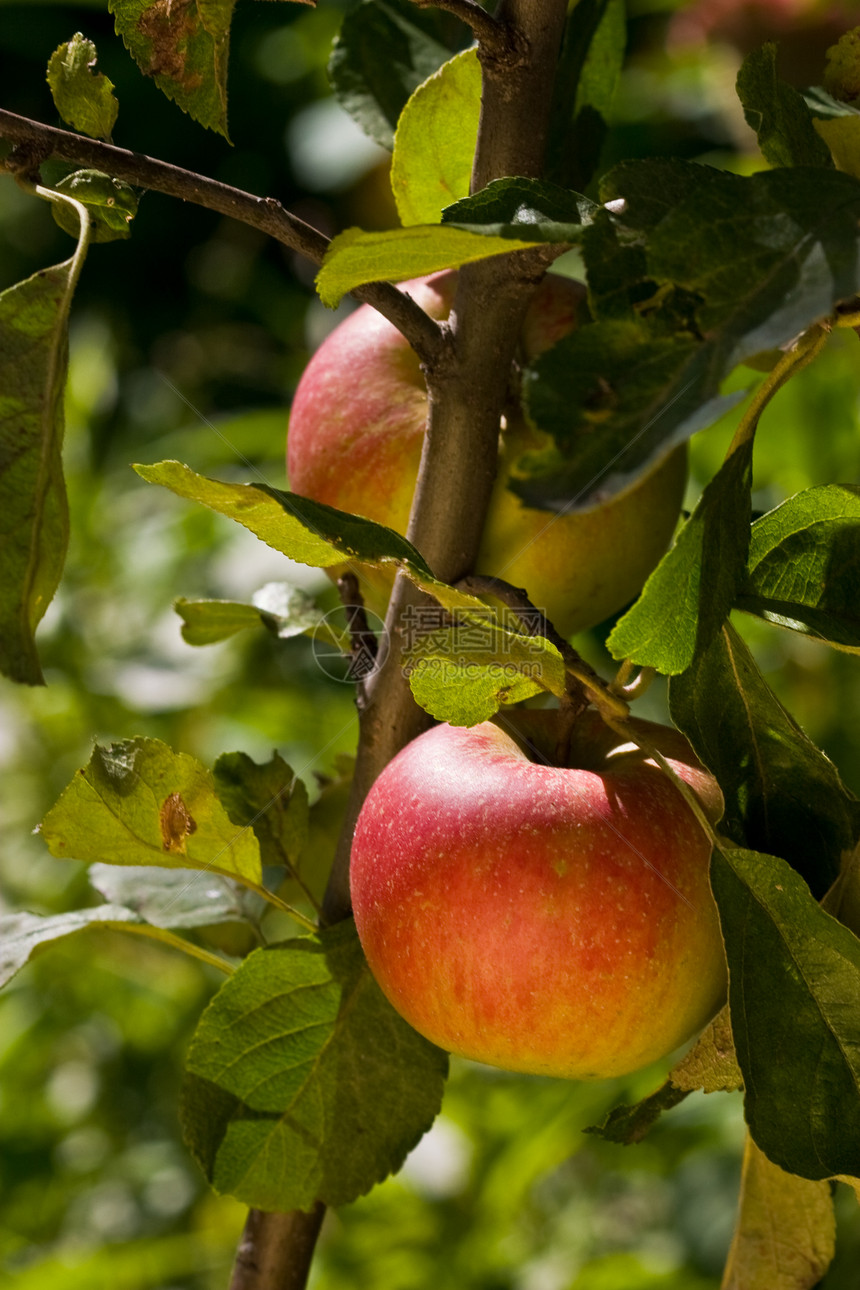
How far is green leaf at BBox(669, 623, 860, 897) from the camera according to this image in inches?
15.2

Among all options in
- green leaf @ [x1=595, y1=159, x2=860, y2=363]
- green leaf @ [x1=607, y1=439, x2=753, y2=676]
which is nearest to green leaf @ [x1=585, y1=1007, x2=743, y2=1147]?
green leaf @ [x1=607, y1=439, x2=753, y2=676]

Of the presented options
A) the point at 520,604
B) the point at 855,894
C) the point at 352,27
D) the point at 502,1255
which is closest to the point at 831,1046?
the point at 855,894

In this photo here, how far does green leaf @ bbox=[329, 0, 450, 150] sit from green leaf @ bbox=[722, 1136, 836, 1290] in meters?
0.44

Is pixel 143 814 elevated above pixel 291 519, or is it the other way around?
pixel 291 519

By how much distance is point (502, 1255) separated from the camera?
100cm

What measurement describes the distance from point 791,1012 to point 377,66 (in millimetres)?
424

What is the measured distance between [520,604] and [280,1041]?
0.18 meters

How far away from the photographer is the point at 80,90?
0.38 metres

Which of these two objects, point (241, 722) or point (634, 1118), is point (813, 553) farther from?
point (241, 722)

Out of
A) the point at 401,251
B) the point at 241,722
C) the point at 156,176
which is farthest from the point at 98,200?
the point at 241,722

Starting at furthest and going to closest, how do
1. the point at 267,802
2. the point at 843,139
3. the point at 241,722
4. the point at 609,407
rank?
the point at 241,722 → the point at 267,802 → the point at 843,139 → the point at 609,407

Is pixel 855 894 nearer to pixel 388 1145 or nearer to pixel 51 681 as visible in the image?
pixel 388 1145

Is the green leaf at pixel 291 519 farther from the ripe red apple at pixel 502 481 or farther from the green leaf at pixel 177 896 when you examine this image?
the green leaf at pixel 177 896

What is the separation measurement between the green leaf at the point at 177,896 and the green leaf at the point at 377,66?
0.33m
